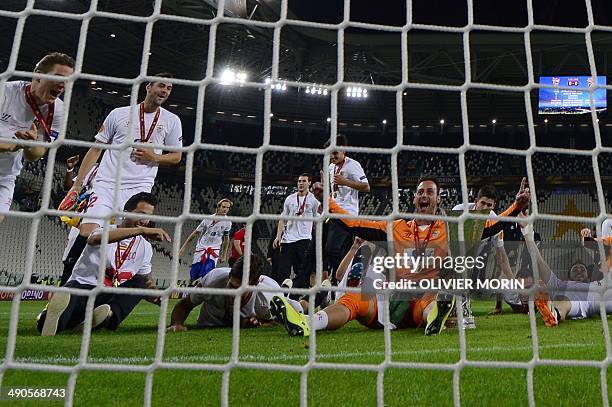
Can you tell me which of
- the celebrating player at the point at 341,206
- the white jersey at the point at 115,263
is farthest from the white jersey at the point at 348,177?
the white jersey at the point at 115,263

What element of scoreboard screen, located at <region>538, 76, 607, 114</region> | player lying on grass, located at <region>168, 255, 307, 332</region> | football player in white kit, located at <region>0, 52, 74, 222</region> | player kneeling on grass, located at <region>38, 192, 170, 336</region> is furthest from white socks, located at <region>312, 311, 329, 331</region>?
scoreboard screen, located at <region>538, 76, 607, 114</region>

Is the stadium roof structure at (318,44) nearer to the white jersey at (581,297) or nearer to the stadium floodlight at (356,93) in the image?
the stadium floodlight at (356,93)

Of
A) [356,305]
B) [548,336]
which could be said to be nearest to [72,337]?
[356,305]

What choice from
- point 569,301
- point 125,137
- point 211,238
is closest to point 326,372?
point 125,137

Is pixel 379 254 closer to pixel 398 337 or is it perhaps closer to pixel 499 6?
pixel 398 337

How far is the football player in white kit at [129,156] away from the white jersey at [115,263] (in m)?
0.16

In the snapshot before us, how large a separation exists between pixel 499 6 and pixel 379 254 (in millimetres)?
11696

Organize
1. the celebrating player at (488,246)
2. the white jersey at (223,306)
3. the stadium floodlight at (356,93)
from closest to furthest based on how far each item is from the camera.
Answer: the celebrating player at (488,246), the white jersey at (223,306), the stadium floodlight at (356,93)

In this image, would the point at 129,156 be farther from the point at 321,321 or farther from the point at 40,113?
the point at 321,321

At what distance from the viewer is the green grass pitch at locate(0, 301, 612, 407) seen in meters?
1.82

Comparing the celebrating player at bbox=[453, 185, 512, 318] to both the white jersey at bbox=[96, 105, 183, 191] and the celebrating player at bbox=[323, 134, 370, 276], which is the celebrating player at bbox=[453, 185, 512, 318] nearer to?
the celebrating player at bbox=[323, 134, 370, 276]

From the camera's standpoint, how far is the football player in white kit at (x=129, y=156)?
360 centimetres

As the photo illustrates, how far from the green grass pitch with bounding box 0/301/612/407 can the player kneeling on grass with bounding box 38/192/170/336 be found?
0.45 feet

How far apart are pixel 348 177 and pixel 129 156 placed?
1.89 m
